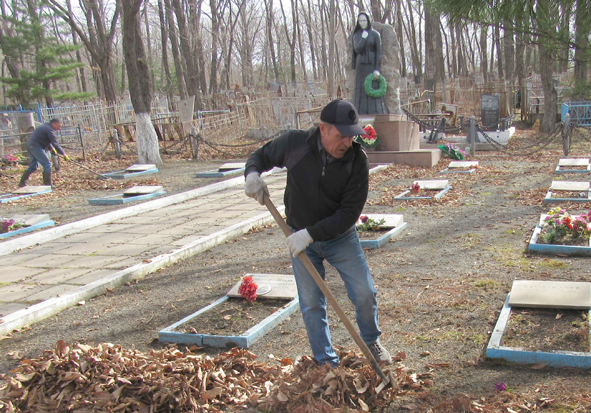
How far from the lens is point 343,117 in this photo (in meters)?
2.81

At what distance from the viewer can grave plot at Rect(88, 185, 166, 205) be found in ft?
33.2

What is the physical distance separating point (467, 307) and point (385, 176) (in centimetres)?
817

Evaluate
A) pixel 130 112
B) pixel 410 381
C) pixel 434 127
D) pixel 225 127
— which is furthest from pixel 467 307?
pixel 130 112

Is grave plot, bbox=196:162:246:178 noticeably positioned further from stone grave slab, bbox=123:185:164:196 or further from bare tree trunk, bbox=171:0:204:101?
bare tree trunk, bbox=171:0:204:101

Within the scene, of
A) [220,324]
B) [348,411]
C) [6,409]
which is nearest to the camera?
[348,411]

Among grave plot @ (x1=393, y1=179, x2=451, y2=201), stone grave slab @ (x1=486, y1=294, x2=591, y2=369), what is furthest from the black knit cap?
grave plot @ (x1=393, y1=179, x2=451, y2=201)

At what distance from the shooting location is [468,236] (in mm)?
6660

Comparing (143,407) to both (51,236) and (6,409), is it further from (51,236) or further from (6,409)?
(51,236)

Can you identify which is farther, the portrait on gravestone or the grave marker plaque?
the grave marker plaque

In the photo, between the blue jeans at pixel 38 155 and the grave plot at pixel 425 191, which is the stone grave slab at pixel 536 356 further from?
the blue jeans at pixel 38 155

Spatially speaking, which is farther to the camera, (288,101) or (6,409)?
(288,101)

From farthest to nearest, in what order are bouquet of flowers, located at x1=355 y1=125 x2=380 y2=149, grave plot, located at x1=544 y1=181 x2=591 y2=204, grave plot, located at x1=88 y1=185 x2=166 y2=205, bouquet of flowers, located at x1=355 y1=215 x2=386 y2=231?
bouquet of flowers, located at x1=355 y1=125 x2=380 y2=149, grave plot, located at x1=88 y1=185 x2=166 y2=205, grave plot, located at x1=544 y1=181 x2=591 y2=204, bouquet of flowers, located at x1=355 y1=215 x2=386 y2=231

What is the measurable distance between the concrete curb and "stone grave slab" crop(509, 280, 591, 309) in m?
3.79

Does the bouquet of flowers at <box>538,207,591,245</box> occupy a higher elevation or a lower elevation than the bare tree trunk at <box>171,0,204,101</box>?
lower
